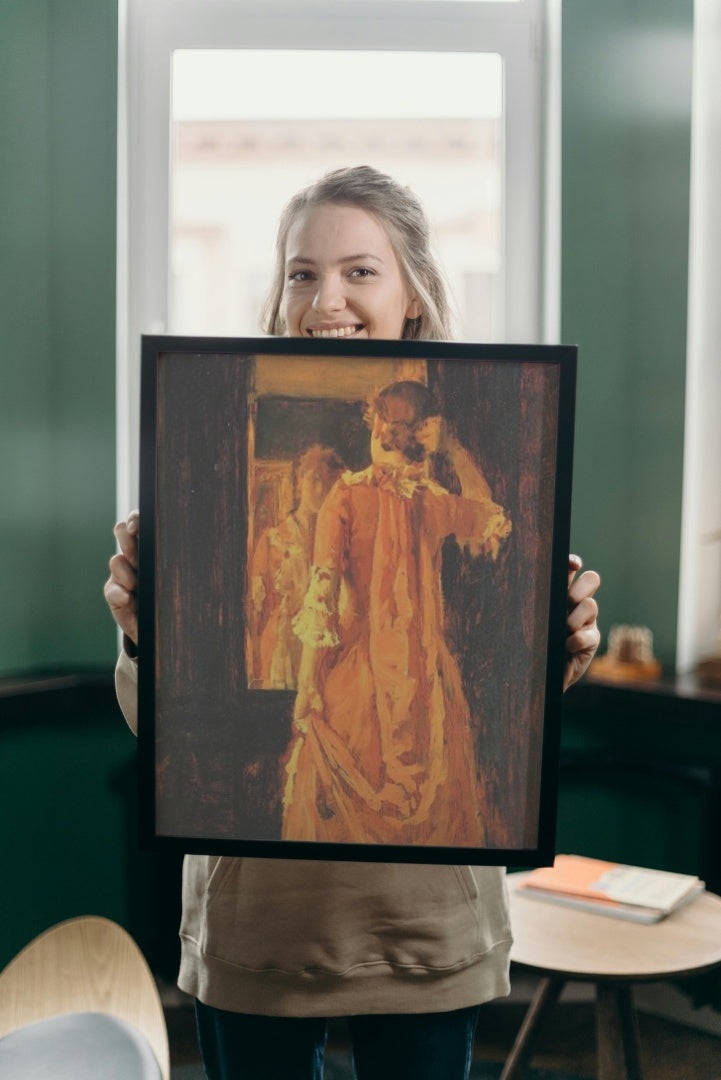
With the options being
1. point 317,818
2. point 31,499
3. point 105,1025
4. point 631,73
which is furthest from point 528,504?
point 631,73

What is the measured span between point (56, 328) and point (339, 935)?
6.27 feet

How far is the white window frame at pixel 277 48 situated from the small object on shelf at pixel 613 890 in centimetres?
129

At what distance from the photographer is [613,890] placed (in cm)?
190

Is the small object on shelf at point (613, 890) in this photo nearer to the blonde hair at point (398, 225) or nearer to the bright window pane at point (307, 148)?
the blonde hair at point (398, 225)

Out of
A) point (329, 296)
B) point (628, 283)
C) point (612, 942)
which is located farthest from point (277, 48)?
point (612, 942)

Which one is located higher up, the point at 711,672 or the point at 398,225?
the point at 398,225

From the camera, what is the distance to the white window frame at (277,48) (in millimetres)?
2539

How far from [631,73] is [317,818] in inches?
87.1

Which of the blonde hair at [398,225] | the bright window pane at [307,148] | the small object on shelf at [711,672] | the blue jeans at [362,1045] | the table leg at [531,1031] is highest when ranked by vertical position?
the bright window pane at [307,148]

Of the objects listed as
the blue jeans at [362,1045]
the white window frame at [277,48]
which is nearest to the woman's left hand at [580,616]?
the blue jeans at [362,1045]

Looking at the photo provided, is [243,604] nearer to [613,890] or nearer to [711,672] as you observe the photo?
[613,890]

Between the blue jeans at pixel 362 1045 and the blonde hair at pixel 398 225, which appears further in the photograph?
the blonde hair at pixel 398 225

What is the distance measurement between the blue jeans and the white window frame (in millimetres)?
1702

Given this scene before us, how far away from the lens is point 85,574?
2.58m
